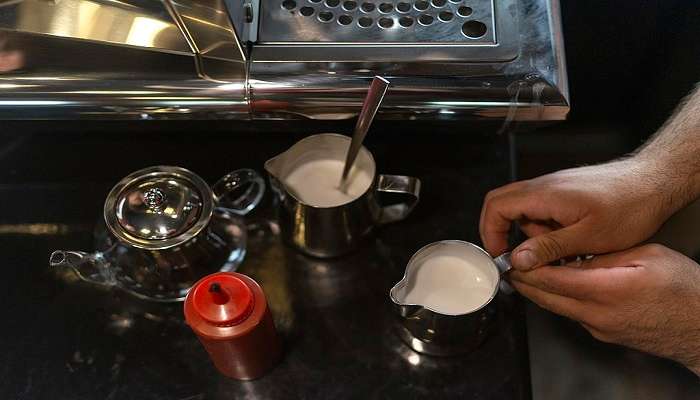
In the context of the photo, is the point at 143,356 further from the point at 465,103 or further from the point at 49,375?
the point at 465,103

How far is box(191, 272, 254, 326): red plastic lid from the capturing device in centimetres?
51

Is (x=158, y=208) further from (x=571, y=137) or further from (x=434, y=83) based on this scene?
(x=571, y=137)

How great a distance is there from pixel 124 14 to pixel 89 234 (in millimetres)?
255

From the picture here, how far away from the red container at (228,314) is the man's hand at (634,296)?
0.76 feet

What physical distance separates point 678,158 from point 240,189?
0.44 m

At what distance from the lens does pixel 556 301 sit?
583 mm

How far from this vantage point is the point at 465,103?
1.86 ft

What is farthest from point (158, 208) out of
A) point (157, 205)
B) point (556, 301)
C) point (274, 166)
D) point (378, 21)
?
point (556, 301)

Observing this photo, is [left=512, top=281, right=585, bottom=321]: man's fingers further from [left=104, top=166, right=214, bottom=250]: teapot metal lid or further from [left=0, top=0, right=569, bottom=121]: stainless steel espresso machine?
[left=104, top=166, right=214, bottom=250]: teapot metal lid

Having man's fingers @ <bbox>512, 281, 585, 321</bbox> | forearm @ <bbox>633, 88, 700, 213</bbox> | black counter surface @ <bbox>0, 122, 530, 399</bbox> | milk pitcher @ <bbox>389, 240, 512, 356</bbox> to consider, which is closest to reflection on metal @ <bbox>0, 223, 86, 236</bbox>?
black counter surface @ <bbox>0, 122, 530, 399</bbox>

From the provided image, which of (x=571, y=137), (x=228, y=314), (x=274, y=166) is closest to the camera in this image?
(x=228, y=314)

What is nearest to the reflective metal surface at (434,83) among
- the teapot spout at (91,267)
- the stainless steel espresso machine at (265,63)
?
the stainless steel espresso machine at (265,63)

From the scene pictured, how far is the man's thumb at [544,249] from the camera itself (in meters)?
0.56

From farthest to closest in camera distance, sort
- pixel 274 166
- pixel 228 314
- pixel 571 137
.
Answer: pixel 571 137 < pixel 274 166 < pixel 228 314
